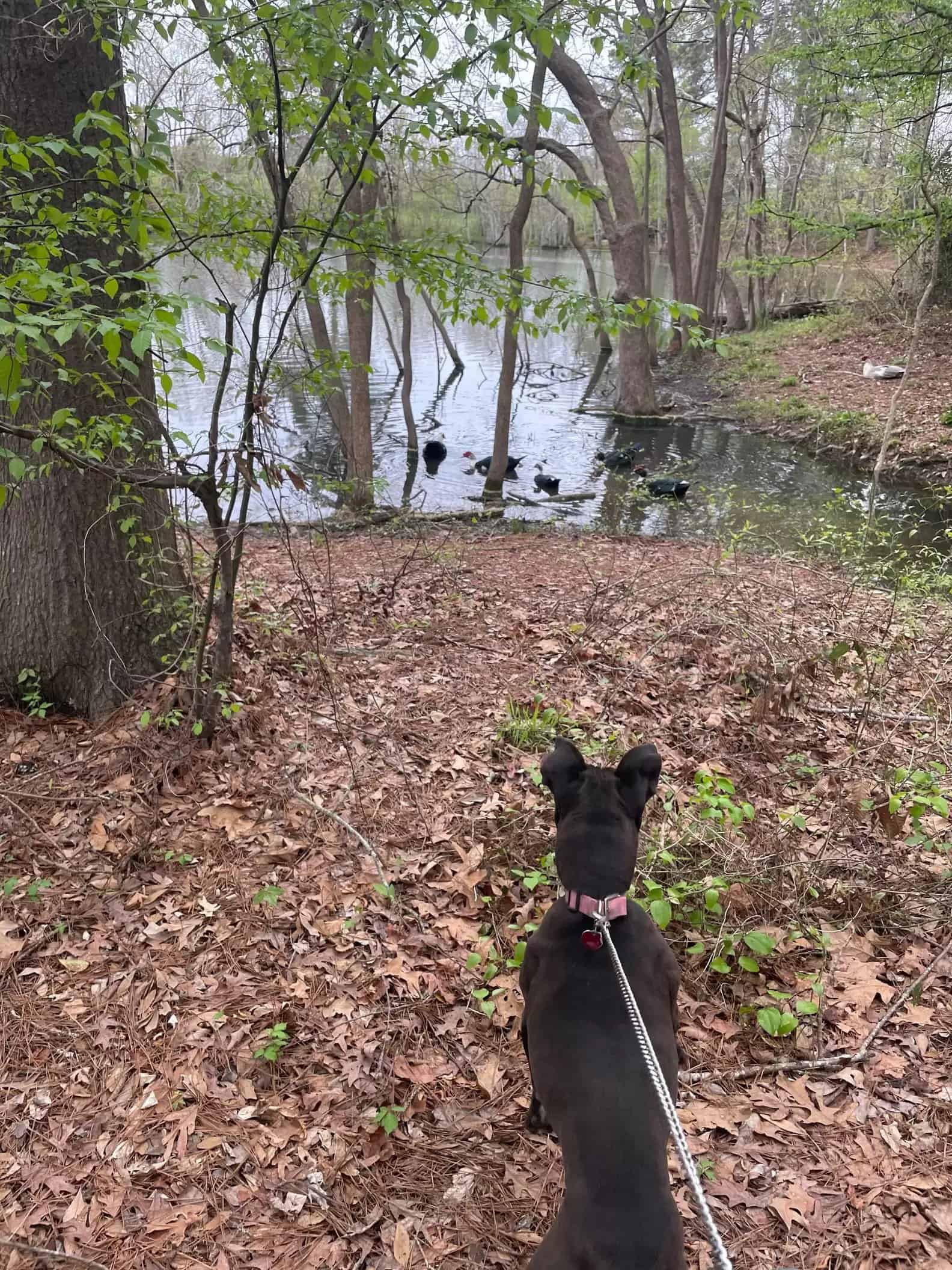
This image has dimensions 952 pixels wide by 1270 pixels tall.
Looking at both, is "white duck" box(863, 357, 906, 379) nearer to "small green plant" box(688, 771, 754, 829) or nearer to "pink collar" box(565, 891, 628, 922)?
"small green plant" box(688, 771, 754, 829)

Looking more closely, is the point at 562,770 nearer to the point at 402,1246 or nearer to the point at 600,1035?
the point at 600,1035

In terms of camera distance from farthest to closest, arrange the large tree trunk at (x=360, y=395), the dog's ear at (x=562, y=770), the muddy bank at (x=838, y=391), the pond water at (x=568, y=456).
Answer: the muddy bank at (x=838, y=391) < the pond water at (x=568, y=456) < the large tree trunk at (x=360, y=395) < the dog's ear at (x=562, y=770)

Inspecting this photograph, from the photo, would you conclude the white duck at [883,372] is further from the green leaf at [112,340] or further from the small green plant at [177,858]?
the green leaf at [112,340]

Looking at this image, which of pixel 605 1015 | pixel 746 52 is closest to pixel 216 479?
pixel 605 1015

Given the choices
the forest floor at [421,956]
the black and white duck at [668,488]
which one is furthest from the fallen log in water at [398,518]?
the forest floor at [421,956]

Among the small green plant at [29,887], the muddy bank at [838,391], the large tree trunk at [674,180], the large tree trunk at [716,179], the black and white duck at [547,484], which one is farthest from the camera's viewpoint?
the large tree trunk at [716,179]

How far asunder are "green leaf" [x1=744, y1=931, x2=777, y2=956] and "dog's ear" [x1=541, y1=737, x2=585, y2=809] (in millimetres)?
1280

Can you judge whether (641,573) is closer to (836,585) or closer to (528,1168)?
(836,585)

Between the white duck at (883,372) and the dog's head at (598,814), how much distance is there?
21.0 metres

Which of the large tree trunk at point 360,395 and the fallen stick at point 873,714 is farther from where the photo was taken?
the large tree trunk at point 360,395

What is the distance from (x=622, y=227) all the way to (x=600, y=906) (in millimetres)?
20378

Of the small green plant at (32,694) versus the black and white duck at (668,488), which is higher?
the black and white duck at (668,488)

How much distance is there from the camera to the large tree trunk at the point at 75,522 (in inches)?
157

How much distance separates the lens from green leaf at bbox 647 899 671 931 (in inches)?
131
